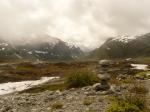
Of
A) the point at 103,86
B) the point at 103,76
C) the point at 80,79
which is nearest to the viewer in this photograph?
the point at 103,86

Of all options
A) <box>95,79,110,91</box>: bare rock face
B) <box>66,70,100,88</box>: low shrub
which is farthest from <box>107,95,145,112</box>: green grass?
<box>66,70,100,88</box>: low shrub

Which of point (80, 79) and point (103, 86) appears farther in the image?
point (80, 79)

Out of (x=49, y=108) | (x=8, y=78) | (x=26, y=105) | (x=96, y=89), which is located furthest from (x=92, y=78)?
(x=8, y=78)

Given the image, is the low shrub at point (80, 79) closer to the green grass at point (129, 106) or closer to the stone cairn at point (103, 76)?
the stone cairn at point (103, 76)

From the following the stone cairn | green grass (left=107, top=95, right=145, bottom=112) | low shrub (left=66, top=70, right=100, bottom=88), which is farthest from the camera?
low shrub (left=66, top=70, right=100, bottom=88)

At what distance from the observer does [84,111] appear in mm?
23625

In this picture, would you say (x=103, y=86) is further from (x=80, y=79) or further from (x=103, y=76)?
(x=80, y=79)

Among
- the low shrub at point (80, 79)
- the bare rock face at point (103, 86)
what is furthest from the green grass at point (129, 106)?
the low shrub at point (80, 79)

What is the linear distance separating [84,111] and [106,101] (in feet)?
14.9

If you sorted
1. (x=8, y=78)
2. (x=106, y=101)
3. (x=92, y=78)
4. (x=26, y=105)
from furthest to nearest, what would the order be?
(x=8, y=78)
(x=92, y=78)
(x=26, y=105)
(x=106, y=101)

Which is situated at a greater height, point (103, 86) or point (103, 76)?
point (103, 76)

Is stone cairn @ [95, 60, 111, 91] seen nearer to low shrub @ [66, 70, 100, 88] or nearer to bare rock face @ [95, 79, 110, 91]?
bare rock face @ [95, 79, 110, 91]

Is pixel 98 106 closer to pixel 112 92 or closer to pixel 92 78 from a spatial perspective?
pixel 112 92

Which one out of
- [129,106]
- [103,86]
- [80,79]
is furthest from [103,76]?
[129,106]
